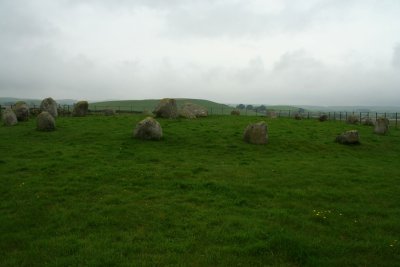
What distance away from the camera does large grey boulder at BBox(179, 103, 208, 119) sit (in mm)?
45156

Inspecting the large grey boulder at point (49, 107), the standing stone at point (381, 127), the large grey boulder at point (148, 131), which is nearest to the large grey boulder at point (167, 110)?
the large grey boulder at point (49, 107)

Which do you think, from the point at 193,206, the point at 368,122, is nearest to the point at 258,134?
the point at 193,206

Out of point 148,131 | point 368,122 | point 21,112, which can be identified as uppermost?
point 21,112

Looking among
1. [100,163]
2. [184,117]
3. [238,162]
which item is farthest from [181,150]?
[184,117]

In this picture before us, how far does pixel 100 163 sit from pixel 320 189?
11.2 m

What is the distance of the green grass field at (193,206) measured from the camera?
9578mm

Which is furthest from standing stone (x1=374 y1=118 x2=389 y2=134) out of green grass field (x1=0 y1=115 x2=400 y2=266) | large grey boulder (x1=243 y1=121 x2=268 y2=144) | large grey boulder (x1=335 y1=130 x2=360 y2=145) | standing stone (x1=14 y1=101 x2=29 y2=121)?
standing stone (x1=14 y1=101 x2=29 y2=121)

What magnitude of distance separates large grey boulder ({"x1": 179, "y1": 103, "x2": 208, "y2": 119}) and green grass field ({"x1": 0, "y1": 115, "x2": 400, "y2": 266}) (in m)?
19.1

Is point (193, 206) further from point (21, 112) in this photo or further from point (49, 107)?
point (49, 107)

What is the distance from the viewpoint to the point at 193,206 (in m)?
13.3

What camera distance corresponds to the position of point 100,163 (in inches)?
798

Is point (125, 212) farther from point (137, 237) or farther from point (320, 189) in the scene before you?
point (320, 189)

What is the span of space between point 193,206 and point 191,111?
34758 millimetres

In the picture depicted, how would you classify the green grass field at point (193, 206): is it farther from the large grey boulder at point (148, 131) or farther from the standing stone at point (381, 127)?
the standing stone at point (381, 127)
